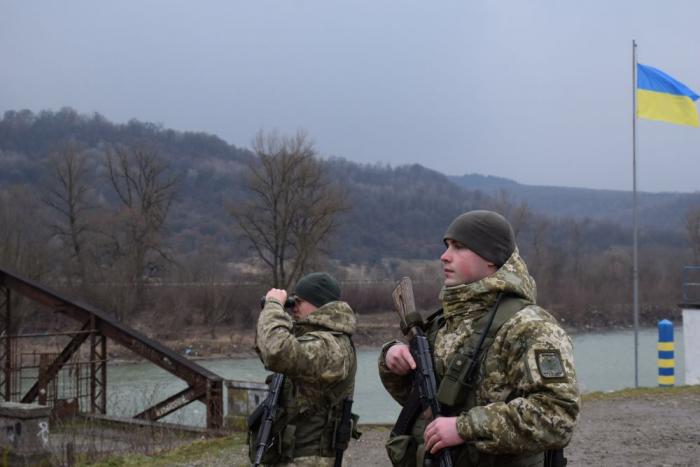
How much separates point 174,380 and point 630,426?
20.2 m

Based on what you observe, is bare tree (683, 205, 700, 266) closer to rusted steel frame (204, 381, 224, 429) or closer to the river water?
the river water

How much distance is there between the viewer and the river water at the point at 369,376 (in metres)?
18.7

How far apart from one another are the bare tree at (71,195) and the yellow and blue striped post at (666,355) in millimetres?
46070

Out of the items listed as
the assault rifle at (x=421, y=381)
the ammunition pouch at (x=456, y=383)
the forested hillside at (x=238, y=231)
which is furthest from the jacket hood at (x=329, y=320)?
the forested hillside at (x=238, y=231)

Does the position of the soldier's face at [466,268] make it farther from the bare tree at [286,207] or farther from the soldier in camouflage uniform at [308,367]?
the bare tree at [286,207]

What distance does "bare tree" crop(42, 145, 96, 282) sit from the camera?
183ft

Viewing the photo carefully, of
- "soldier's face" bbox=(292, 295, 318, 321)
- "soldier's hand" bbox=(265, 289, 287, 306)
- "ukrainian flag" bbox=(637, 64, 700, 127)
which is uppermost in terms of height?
"ukrainian flag" bbox=(637, 64, 700, 127)

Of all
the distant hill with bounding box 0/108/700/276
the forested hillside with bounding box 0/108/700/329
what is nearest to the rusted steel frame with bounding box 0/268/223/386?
the forested hillside with bounding box 0/108/700/329

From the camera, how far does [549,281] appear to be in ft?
198

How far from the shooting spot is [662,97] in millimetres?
17391

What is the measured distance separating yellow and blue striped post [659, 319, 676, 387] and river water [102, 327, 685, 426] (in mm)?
4029

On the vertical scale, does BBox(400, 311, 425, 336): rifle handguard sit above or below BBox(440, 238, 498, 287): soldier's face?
below

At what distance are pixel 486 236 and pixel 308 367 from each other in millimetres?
1314

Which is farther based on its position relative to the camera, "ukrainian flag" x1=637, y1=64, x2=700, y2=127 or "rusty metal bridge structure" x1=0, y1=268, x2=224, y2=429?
"ukrainian flag" x1=637, y1=64, x2=700, y2=127
